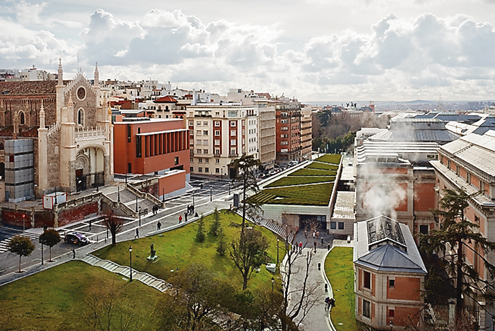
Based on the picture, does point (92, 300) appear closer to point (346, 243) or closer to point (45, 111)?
point (346, 243)

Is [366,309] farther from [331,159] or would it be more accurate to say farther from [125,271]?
[331,159]

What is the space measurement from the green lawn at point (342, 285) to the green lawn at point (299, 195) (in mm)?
11139

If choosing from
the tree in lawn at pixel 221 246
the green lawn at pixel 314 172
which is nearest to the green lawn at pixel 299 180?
the green lawn at pixel 314 172

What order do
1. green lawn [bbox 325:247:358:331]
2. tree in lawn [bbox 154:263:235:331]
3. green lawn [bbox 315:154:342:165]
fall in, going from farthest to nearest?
green lawn [bbox 315:154:342:165]
green lawn [bbox 325:247:358:331]
tree in lawn [bbox 154:263:235:331]

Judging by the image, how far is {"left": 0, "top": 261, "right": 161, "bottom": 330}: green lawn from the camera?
29.2 meters

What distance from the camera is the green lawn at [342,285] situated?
116ft

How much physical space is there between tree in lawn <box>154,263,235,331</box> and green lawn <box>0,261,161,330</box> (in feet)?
14.9

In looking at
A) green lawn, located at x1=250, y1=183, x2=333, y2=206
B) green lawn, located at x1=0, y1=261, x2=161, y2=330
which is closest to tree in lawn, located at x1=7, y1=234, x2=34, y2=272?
green lawn, located at x1=0, y1=261, x2=161, y2=330

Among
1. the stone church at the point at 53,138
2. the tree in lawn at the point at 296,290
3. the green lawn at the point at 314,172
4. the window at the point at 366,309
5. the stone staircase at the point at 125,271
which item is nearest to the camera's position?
the tree in lawn at the point at 296,290

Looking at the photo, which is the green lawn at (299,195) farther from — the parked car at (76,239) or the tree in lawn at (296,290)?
the parked car at (76,239)

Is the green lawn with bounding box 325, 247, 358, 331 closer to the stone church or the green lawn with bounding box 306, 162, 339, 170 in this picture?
the stone church

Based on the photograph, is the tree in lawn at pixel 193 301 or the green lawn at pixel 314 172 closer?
the tree in lawn at pixel 193 301

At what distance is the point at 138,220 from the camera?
53.7m

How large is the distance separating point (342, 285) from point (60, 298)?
2120cm
